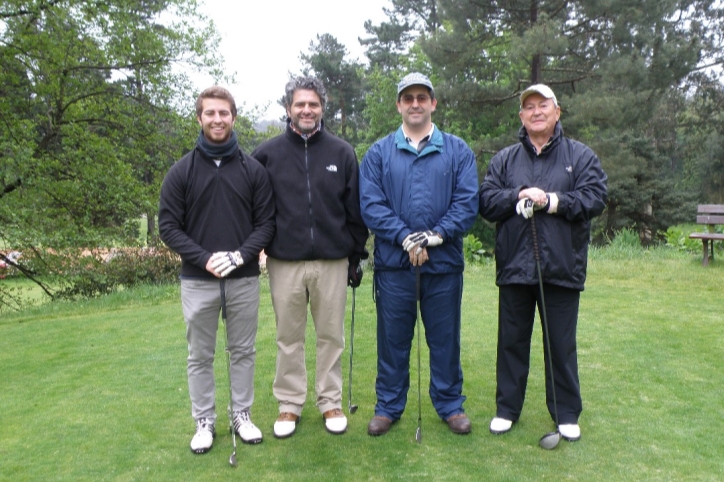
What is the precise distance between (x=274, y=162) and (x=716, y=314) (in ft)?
15.8

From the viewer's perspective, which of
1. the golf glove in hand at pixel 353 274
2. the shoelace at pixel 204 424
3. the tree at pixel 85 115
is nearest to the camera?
the shoelace at pixel 204 424

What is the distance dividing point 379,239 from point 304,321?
2.12 feet

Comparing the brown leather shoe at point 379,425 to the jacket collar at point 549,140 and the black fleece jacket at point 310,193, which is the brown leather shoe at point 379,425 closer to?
the black fleece jacket at point 310,193

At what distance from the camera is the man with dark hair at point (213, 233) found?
3.29 meters

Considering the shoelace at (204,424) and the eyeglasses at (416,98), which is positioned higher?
the eyeglasses at (416,98)

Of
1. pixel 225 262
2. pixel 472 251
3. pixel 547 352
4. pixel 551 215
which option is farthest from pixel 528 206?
pixel 472 251

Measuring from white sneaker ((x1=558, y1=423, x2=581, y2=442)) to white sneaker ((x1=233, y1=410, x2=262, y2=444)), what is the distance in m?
1.60

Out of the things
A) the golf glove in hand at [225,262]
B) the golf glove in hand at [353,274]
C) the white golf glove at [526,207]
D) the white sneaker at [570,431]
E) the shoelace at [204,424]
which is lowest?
the white sneaker at [570,431]

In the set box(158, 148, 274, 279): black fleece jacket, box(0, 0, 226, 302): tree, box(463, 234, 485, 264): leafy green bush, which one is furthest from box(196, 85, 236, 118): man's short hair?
box(463, 234, 485, 264): leafy green bush

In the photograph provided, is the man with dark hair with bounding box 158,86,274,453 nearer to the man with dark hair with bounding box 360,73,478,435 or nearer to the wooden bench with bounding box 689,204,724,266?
the man with dark hair with bounding box 360,73,478,435

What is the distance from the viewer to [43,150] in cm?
1123

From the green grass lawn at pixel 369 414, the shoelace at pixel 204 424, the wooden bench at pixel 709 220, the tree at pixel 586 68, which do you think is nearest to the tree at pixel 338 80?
the tree at pixel 586 68

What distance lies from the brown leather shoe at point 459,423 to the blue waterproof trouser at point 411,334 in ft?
0.13

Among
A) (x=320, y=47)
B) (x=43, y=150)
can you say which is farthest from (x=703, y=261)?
(x=320, y=47)
